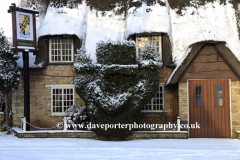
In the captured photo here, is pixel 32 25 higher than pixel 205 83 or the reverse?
higher

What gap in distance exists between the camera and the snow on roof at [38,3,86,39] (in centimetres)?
1422

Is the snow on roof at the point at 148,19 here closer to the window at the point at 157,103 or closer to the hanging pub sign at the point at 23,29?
Answer: the window at the point at 157,103

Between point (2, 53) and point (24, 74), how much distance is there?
1574 mm

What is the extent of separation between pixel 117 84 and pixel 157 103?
301 centimetres

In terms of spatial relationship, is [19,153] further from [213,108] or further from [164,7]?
[164,7]

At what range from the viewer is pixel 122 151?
31.3 ft

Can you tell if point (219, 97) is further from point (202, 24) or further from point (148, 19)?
point (148, 19)

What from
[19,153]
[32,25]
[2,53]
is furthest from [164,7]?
[19,153]

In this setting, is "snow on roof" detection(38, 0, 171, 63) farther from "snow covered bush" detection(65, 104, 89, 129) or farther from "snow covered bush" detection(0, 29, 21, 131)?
"snow covered bush" detection(65, 104, 89, 129)

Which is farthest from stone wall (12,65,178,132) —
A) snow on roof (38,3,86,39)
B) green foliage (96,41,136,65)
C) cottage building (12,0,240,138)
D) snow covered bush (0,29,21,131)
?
green foliage (96,41,136,65)

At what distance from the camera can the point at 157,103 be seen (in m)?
14.0

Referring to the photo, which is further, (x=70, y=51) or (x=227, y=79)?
(x=70, y=51)

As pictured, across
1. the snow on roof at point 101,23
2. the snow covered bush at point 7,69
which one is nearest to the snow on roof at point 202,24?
the snow on roof at point 101,23

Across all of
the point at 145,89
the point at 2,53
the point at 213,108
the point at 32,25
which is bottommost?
the point at 213,108
